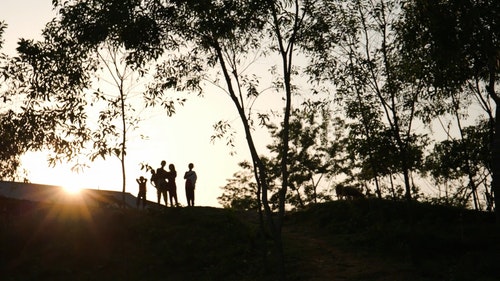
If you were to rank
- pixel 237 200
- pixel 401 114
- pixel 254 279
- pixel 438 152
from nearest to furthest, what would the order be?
pixel 254 279, pixel 401 114, pixel 438 152, pixel 237 200

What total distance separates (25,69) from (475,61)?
48.4 feet

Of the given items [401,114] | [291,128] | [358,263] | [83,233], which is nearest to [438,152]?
[291,128]

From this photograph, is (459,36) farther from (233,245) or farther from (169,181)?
(169,181)

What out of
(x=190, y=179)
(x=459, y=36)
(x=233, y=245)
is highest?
(x=459, y=36)

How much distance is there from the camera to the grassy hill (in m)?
17.4

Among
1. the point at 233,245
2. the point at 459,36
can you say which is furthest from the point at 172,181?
the point at 459,36

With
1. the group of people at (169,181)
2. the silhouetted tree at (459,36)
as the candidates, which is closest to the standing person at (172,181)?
the group of people at (169,181)

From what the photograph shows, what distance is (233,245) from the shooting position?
21.2m

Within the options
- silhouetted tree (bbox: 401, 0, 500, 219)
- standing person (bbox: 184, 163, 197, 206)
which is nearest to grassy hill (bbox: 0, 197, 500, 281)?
standing person (bbox: 184, 163, 197, 206)

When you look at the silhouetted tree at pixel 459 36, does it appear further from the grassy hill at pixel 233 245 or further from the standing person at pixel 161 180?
the standing person at pixel 161 180

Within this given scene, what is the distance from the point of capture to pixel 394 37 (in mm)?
20734

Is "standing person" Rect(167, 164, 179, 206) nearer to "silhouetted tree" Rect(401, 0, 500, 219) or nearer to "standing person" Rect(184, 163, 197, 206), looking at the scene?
"standing person" Rect(184, 163, 197, 206)

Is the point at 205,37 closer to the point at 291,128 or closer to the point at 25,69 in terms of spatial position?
the point at 25,69

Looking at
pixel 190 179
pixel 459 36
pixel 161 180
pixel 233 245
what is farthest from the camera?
pixel 161 180
